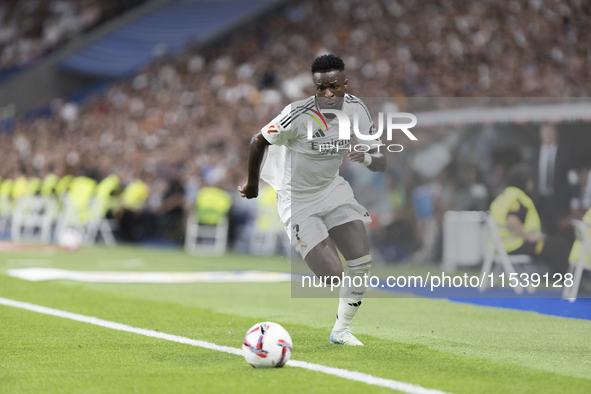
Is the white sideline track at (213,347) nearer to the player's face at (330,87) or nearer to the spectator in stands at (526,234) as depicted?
the player's face at (330,87)

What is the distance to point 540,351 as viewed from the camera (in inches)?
260

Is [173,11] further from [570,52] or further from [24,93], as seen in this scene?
[570,52]

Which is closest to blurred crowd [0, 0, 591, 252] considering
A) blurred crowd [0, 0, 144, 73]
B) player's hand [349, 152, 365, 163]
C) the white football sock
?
blurred crowd [0, 0, 144, 73]

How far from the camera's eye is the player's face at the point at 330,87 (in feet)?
21.4

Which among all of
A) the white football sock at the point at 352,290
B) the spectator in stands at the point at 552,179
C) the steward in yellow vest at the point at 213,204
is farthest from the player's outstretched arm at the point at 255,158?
the steward in yellow vest at the point at 213,204

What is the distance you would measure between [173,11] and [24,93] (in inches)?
290

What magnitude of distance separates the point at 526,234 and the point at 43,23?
97.4ft

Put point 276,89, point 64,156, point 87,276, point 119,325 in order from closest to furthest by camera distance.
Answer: point 119,325
point 87,276
point 276,89
point 64,156

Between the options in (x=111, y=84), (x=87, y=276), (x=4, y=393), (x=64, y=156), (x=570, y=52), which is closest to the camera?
(x=4, y=393)

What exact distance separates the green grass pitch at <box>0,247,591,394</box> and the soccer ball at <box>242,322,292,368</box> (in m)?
0.09

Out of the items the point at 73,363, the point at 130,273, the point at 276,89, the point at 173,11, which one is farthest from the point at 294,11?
the point at 73,363

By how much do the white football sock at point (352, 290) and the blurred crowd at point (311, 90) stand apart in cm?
763

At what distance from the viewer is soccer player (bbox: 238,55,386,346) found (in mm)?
6566

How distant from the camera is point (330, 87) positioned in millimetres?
6551
